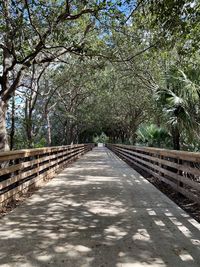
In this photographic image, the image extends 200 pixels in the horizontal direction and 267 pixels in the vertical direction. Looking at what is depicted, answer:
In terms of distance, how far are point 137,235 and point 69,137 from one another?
86.2 ft

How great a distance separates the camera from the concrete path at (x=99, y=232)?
377 cm

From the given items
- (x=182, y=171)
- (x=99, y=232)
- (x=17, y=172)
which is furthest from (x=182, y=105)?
(x=99, y=232)

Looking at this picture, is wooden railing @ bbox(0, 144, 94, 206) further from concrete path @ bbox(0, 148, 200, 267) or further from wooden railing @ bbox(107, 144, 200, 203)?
wooden railing @ bbox(107, 144, 200, 203)

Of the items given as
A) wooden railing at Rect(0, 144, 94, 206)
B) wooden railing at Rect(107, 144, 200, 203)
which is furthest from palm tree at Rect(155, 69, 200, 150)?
wooden railing at Rect(0, 144, 94, 206)

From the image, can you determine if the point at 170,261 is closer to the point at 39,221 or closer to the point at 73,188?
the point at 39,221

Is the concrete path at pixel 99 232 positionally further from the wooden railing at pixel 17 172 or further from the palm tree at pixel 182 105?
the palm tree at pixel 182 105

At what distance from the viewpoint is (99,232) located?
4.79 meters

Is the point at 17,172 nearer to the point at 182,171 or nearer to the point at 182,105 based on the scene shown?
the point at 182,171

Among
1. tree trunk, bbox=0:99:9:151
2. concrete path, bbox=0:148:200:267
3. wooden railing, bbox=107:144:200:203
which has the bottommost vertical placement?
concrete path, bbox=0:148:200:267

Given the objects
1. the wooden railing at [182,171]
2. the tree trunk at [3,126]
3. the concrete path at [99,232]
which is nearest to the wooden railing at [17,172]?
the concrete path at [99,232]

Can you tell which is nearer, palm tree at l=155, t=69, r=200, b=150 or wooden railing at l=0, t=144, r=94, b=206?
wooden railing at l=0, t=144, r=94, b=206

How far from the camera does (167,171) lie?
8.33 metres

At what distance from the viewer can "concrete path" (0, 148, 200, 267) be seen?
377 centimetres

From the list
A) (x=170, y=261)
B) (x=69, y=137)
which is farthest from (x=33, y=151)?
(x=69, y=137)
